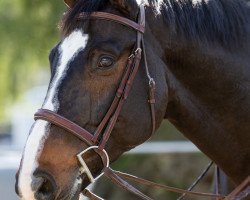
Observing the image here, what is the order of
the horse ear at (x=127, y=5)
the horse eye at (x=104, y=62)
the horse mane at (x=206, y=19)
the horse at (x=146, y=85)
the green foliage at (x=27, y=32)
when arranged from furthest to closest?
the green foliage at (x=27, y=32)
the horse mane at (x=206, y=19)
the horse ear at (x=127, y=5)
the horse eye at (x=104, y=62)
the horse at (x=146, y=85)

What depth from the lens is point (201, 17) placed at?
435 cm

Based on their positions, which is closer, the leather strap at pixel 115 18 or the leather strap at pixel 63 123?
the leather strap at pixel 63 123

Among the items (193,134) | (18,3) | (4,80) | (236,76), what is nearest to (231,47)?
(236,76)

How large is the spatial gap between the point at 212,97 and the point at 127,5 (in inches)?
28.3

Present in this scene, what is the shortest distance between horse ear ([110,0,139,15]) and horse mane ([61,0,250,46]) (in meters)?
0.06

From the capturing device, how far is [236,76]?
4391mm

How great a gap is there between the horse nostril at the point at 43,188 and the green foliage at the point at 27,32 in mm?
4954

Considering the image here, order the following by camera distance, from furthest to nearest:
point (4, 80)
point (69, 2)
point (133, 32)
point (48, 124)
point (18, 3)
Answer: point (4, 80) < point (18, 3) < point (69, 2) < point (133, 32) < point (48, 124)

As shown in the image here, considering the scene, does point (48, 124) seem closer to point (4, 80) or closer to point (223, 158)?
point (223, 158)

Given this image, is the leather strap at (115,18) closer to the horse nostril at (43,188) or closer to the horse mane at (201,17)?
the horse mane at (201,17)

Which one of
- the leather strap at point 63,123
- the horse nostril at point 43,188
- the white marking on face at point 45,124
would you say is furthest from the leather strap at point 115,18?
the horse nostril at point 43,188

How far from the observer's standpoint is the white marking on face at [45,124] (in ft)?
12.5

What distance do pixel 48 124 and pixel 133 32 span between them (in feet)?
2.31

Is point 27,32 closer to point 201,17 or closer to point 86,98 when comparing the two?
point 201,17
